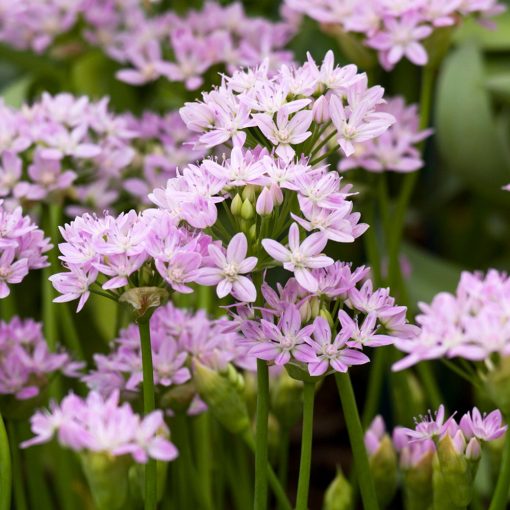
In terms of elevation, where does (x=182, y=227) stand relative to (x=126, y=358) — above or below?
above

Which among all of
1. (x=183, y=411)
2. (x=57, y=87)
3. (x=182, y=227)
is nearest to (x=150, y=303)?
(x=182, y=227)

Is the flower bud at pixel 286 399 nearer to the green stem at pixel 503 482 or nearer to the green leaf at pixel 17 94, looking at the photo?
the green stem at pixel 503 482

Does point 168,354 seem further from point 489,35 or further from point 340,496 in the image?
point 489,35

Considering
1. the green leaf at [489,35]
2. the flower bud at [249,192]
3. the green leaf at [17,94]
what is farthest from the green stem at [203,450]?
the green leaf at [489,35]

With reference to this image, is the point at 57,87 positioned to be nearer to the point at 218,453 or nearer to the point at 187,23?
the point at 187,23

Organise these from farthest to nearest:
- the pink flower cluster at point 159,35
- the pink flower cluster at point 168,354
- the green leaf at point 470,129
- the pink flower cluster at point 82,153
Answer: the green leaf at point 470,129, the pink flower cluster at point 159,35, the pink flower cluster at point 82,153, the pink flower cluster at point 168,354

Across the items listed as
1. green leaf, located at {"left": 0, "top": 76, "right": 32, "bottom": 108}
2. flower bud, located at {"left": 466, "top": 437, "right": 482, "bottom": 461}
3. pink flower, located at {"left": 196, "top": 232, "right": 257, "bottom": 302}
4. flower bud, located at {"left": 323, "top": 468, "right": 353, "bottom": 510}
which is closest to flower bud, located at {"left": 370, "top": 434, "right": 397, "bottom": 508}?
flower bud, located at {"left": 323, "top": 468, "right": 353, "bottom": 510}
